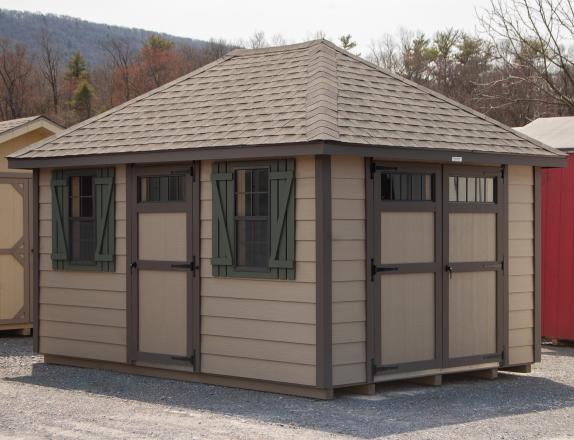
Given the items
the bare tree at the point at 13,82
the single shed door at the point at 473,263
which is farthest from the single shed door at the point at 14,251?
the bare tree at the point at 13,82

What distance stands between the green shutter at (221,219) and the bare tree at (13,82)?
146ft

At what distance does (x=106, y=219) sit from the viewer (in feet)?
36.6

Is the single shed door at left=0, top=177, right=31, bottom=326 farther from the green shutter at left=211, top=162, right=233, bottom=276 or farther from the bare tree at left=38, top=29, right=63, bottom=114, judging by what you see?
the bare tree at left=38, top=29, right=63, bottom=114

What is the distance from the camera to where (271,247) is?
9641 millimetres

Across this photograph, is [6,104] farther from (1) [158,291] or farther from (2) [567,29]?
(1) [158,291]

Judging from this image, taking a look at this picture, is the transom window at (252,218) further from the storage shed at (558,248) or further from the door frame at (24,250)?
the door frame at (24,250)

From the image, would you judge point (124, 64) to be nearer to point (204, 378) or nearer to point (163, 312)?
point (163, 312)

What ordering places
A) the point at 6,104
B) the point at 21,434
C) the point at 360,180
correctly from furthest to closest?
the point at 6,104, the point at 360,180, the point at 21,434

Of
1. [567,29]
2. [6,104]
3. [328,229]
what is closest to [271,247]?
[328,229]

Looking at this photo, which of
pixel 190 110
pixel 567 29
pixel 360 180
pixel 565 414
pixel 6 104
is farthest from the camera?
pixel 6 104

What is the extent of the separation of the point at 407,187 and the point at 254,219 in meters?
1.53

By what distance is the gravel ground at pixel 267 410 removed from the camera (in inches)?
308

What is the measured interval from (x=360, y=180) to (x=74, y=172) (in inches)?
142

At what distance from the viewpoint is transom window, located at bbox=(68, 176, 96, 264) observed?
37.5 feet
